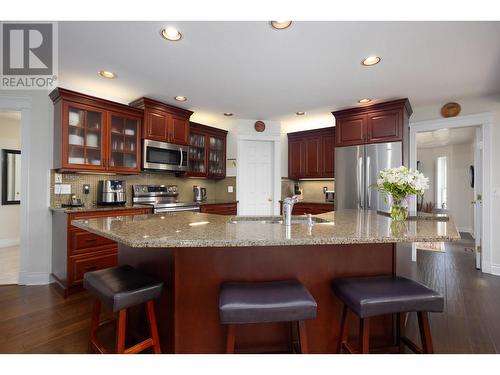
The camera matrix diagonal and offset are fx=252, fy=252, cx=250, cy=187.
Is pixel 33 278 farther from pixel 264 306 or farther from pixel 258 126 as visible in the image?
pixel 258 126

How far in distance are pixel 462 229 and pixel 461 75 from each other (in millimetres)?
5671

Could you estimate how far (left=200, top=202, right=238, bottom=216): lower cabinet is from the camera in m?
4.10

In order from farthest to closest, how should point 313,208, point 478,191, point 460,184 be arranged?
point 460,184 → point 313,208 → point 478,191

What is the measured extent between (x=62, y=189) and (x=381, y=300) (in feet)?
11.3

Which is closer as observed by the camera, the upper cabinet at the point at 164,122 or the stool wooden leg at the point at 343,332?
the stool wooden leg at the point at 343,332

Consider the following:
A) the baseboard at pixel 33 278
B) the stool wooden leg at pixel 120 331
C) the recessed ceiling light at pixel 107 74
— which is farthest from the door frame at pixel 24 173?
the stool wooden leg at pixel 120 331

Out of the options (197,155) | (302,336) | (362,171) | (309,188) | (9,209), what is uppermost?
(197,155)

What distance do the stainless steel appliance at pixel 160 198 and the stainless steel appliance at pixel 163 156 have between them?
41 centimetres

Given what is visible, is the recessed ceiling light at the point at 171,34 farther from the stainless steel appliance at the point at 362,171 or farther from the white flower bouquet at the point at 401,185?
the stainless steel appliance at the point at 362,171

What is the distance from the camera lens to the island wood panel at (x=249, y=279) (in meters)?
1.46

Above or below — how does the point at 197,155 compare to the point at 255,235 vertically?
above

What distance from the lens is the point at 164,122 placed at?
148 inches

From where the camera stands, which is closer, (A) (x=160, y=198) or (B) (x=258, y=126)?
(A) (x=160, y=198)

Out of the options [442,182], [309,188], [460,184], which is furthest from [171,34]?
[442,182]
